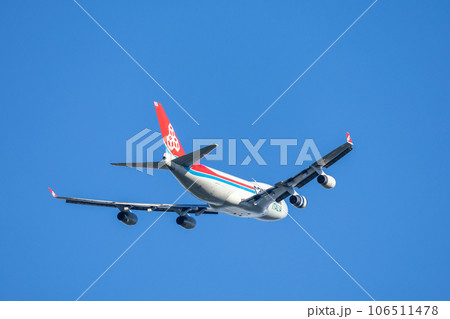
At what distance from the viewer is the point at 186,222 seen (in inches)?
2362

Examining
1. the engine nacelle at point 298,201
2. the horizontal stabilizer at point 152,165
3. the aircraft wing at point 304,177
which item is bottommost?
the horizontal stabilizer at point 152,165

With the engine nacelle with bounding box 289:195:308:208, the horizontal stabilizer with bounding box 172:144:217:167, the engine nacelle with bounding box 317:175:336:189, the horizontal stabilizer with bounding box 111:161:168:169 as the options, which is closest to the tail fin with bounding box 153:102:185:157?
the horizontal stabilizer with bounding box 111:161:168:169

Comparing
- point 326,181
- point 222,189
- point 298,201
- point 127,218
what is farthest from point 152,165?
point 326,181

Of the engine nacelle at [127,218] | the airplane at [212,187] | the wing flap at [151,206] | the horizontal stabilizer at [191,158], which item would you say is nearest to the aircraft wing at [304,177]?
the airplane at [212,187]

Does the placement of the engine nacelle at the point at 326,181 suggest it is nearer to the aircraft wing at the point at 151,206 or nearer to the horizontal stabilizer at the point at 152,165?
the aircraft wing at the point at 151,206

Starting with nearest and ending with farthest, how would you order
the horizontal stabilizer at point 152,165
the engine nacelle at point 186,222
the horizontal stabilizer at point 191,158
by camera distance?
the horizontal stabilizer at point 191,158
the horizontal stabilizer at point 152,165
the engine nacelle at point 186,222

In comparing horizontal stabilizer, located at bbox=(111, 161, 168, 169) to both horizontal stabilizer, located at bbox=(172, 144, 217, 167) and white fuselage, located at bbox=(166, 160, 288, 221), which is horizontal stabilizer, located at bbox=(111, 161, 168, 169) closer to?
white fuselage, located at bbox=(166, 160, 288, 221)

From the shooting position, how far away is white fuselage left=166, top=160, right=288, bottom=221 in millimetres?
52500

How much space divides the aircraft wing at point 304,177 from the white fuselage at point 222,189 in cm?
70

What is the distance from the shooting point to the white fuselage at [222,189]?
52.5 metres

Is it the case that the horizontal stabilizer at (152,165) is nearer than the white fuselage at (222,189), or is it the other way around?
the horizontal stabilizer at (152,165)

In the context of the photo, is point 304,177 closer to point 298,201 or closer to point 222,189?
point 298,201

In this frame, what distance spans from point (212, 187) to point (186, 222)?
24.1 ft
